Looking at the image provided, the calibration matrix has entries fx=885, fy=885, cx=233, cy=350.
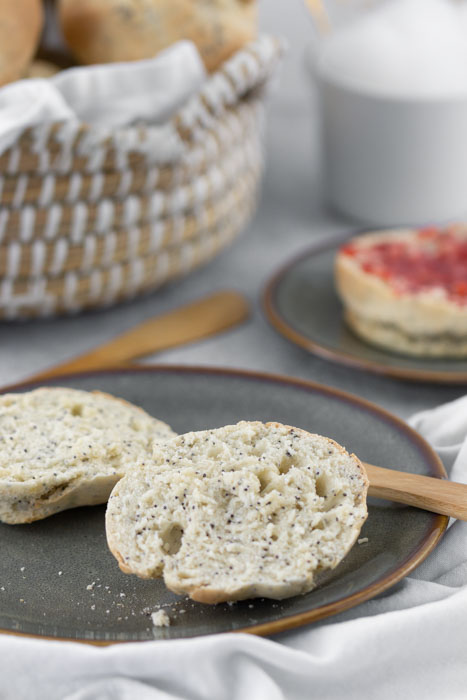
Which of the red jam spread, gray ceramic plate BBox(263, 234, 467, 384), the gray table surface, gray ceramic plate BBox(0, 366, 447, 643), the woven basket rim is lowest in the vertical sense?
the gray table surface

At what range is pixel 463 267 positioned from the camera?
2.36m

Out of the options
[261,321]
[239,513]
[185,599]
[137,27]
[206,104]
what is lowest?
[261,321]

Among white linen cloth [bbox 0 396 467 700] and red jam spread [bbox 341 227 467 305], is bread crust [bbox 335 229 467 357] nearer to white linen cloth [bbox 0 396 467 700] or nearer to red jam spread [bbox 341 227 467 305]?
red jam spread [bbox 341 227 467 305]

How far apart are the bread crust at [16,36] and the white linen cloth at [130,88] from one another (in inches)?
3.6

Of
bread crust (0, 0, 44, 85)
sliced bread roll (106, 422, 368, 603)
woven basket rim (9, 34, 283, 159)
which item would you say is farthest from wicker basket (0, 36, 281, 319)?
sliced bread roll (106, 422, 368, 603)

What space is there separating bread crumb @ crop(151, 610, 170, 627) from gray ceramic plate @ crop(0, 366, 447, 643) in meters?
0.01

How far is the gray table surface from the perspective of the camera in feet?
7.38

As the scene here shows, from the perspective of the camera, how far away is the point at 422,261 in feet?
7.85

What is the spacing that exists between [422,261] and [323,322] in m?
0.31

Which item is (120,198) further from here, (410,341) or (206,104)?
(410,341)

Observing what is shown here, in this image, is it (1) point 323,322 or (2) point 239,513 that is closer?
(2) point 239,513

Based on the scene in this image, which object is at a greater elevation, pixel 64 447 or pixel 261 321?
pixel 64 447

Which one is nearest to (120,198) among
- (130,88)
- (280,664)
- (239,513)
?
(130,88)

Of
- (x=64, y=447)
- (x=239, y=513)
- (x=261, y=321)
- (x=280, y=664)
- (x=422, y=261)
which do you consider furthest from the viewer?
(x=261, y=321)
